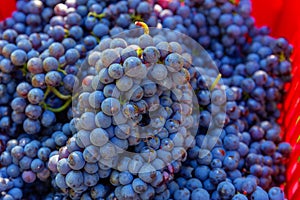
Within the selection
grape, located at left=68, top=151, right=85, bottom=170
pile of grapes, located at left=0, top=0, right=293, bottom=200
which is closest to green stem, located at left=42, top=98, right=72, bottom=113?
pile of grapes, located at left=0, top=0, right=293, bottom=200

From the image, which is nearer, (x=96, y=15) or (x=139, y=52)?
(x=139, y=52)

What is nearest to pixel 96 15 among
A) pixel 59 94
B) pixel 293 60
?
pixel 59 94

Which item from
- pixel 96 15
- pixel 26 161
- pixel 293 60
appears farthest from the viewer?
pixel 293 60

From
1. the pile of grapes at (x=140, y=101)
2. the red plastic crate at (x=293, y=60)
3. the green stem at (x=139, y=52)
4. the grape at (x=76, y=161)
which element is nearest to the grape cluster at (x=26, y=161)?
the pile of grapes at (x=140, y=101)

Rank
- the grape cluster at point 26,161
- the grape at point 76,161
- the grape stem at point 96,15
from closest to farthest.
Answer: the grape at point 76,161, the grape cluster at point 26,161, the grape stem at point 96,15

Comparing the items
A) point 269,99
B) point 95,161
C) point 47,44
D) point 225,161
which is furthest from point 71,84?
point 269,99

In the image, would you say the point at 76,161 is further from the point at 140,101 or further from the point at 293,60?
the point at 293,60

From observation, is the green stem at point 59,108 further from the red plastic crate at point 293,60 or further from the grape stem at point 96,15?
the red plastic crate at point 293,60

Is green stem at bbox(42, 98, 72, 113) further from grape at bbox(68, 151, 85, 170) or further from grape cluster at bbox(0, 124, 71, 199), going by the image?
grape at bbox(68, 151, 85, 170)

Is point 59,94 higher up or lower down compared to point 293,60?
lower down
